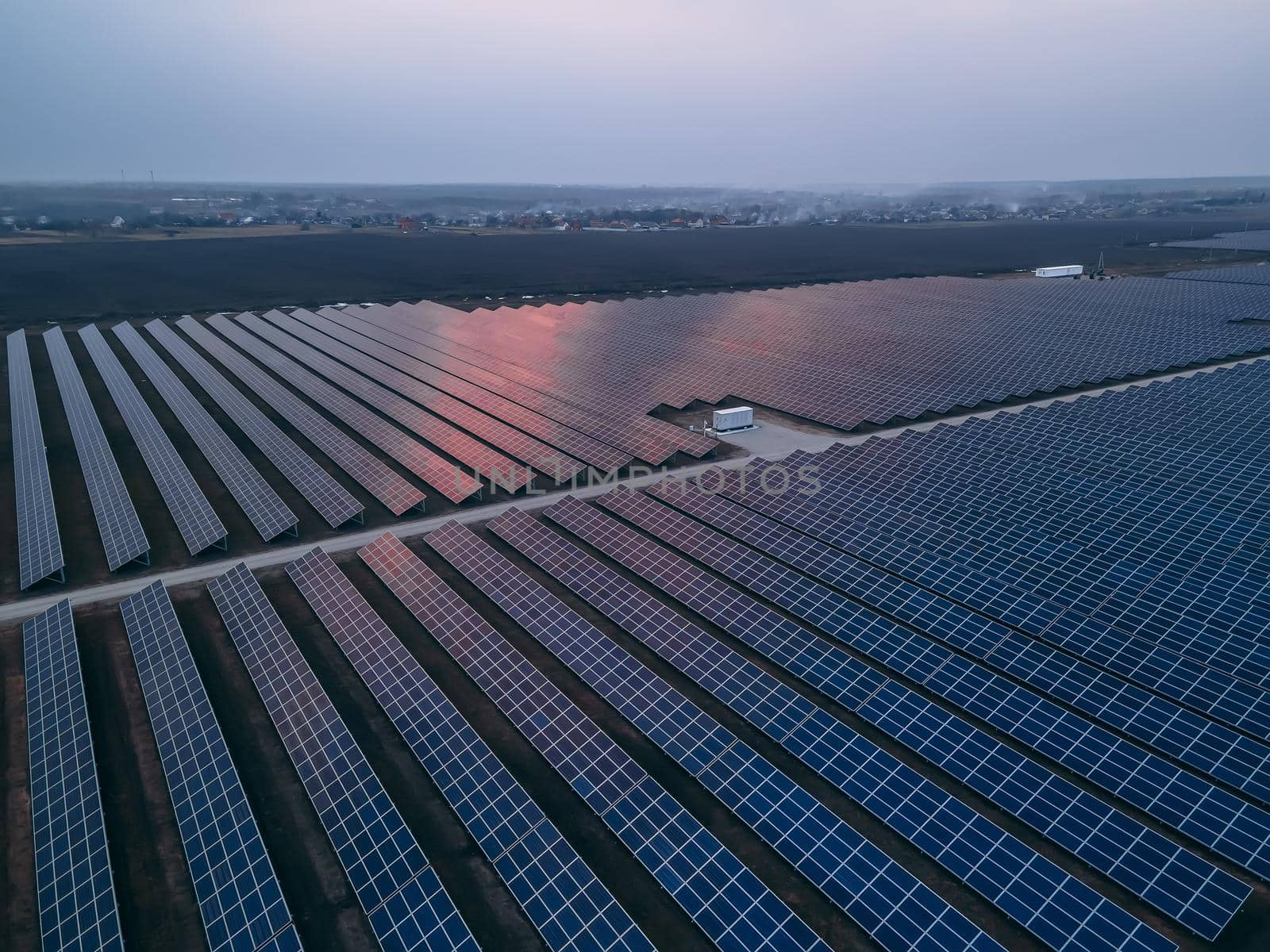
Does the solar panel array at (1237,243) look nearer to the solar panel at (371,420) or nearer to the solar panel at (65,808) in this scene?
the solar panel at (371,420)

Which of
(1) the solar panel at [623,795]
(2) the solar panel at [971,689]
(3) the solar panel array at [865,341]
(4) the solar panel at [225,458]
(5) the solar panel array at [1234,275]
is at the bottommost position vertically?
(1) the solar panel at [623,795]

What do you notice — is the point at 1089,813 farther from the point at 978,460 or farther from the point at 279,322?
the point at 279,322

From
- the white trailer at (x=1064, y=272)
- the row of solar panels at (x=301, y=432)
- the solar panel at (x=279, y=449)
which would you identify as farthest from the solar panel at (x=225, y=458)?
the white trailer at (x=1064, y=272)

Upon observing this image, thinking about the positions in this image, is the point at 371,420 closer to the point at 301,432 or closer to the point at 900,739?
the point at 301,432

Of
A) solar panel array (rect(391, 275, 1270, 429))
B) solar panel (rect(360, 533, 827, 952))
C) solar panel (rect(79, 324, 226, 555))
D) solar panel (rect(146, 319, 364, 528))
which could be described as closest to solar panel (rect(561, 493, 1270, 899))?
solar panel (rect(360, 533, 827, 952))

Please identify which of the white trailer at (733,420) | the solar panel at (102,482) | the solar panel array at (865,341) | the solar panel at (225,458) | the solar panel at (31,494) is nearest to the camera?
the solar panel at (31,494)

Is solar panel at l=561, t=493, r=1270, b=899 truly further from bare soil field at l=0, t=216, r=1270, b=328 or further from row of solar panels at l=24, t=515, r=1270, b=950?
bare soil field at l=0, t=216, r=1270, b=328
